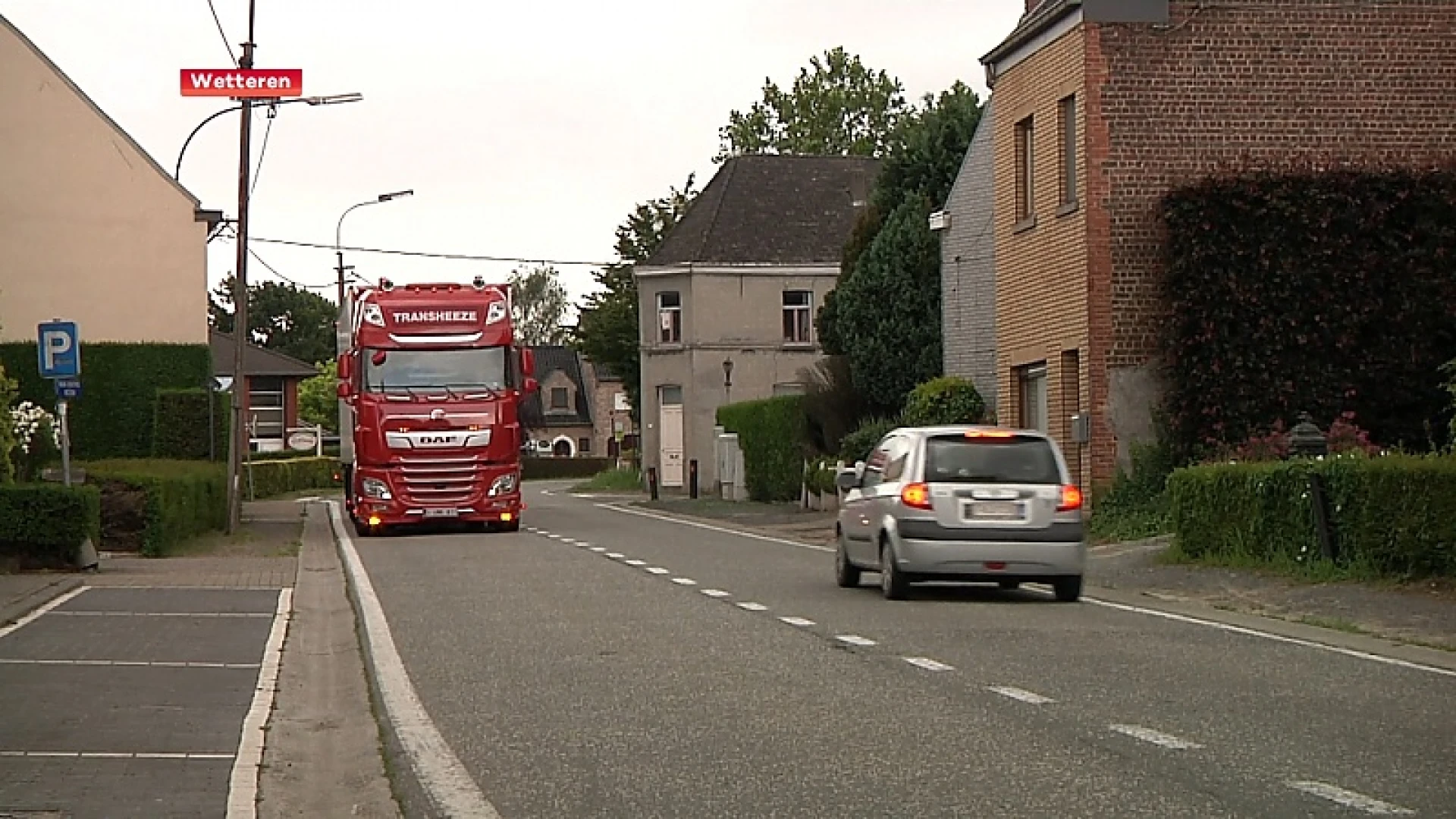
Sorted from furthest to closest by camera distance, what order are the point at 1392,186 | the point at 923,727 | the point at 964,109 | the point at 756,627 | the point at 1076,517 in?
the point at 964,109
the point at 1392,186
the point at 1076,517
the point at 756,627
the point at 923,727

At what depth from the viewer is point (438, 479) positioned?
3284 cm

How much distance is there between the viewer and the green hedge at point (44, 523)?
23.2m

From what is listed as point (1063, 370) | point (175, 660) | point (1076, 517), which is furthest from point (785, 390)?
point (175, 660)

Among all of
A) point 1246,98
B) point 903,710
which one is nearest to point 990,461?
point 903,710

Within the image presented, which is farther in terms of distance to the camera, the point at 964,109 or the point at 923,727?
the point at 964,109

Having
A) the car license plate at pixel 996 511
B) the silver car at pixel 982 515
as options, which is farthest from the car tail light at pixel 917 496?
the car license plate at pixel 996 511

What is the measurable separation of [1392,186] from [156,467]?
702 inches

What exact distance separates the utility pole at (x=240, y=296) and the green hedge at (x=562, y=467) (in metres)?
63.5

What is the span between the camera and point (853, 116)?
82.0m

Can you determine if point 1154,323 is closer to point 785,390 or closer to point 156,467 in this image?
point 156,467

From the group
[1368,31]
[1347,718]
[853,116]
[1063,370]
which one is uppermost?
[853,116]

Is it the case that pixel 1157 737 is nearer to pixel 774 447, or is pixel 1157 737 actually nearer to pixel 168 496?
pixel 168 496

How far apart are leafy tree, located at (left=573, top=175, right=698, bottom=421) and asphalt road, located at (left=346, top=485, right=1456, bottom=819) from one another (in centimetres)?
5774

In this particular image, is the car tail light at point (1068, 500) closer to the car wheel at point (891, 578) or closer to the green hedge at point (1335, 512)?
the car wheel at point (891, 578)
